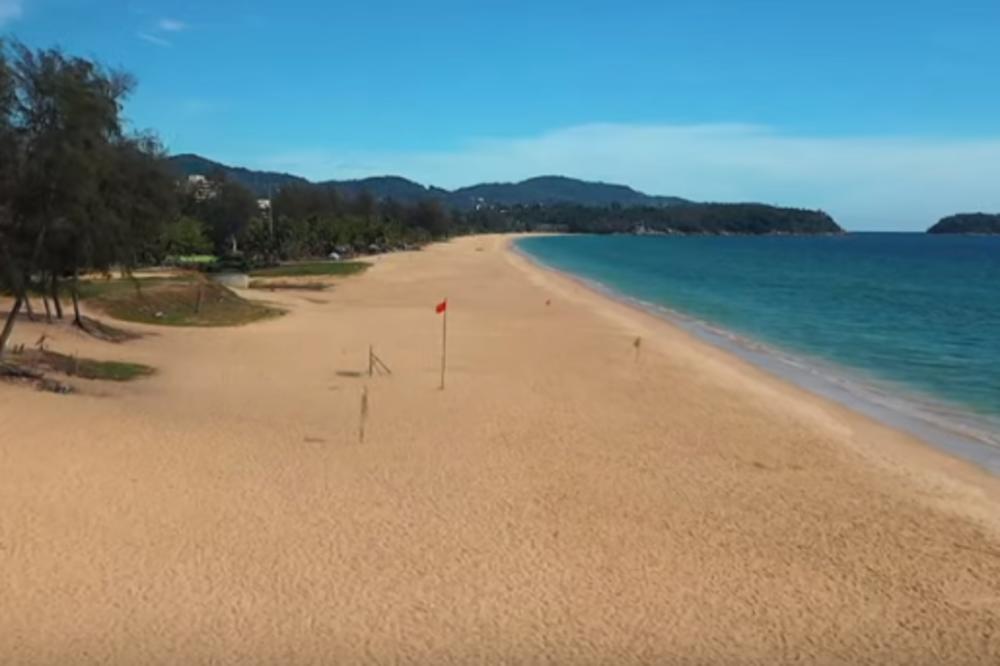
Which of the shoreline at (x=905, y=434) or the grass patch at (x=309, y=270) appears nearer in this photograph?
the shoreline at (x=905, y=434)

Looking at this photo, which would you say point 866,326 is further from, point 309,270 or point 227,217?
point 227,217

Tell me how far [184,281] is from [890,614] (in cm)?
3653

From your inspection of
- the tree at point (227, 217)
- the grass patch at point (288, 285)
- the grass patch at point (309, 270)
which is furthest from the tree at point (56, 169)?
the tree at point (227, 217)

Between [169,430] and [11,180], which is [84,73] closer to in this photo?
[11,180]

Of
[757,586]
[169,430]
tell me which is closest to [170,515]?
[169,430]

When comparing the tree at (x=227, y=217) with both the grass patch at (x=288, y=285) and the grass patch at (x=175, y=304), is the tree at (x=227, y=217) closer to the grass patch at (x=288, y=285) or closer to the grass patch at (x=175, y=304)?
the grass patch at (x=288, y=285)

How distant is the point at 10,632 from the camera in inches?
339

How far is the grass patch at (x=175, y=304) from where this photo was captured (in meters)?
33.4

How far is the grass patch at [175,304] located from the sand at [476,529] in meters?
11.1

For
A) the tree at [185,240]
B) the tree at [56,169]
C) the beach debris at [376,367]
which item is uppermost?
the tree at [56,169]

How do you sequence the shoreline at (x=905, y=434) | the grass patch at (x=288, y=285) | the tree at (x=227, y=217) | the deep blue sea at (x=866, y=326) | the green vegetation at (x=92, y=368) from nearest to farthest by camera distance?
the shoreline at (x=905, y=434) < the green vegetation at (x=92, y=368) < the deep blue sea at (x=866, y=326) < the grass patch at (x=288, y=285) < the tree at (x=227, y=217)

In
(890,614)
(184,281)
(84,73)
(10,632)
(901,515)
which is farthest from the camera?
(184,281)

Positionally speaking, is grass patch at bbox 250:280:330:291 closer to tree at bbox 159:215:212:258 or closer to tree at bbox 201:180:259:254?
tree at bbox 159:215:212:258

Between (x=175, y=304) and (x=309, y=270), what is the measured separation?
Answer: 3305cm
